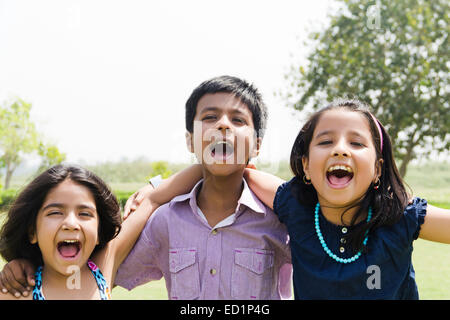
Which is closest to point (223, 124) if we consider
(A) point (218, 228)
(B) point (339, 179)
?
(A) point (218, 228)

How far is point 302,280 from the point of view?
2131 mm

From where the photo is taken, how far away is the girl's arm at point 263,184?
2429 millimetres

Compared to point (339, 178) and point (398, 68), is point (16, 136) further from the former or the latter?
point (339, 178)

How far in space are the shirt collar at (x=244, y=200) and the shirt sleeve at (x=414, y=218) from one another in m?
0.68

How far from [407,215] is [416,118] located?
14.5m

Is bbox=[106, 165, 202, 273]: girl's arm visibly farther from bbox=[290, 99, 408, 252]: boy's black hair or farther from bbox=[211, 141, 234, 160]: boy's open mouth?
bbox=[290, 99, 408, 252]: boy's black hair

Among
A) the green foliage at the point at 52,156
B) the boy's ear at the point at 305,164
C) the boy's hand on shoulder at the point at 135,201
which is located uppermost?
the boy's ear at the point at 305,164

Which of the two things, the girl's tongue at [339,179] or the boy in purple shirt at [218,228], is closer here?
the girl's tongue at [339,179]

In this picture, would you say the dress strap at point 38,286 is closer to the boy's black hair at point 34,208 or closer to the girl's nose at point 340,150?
the boy's black hair at point 34,208

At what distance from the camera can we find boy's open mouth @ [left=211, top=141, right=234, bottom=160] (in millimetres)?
2318

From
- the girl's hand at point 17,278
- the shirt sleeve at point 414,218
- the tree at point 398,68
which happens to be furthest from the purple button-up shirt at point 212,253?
the tree at point 398,68

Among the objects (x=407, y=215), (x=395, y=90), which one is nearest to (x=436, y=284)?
(x=407, y=215)

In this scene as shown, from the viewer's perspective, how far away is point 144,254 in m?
2.42
